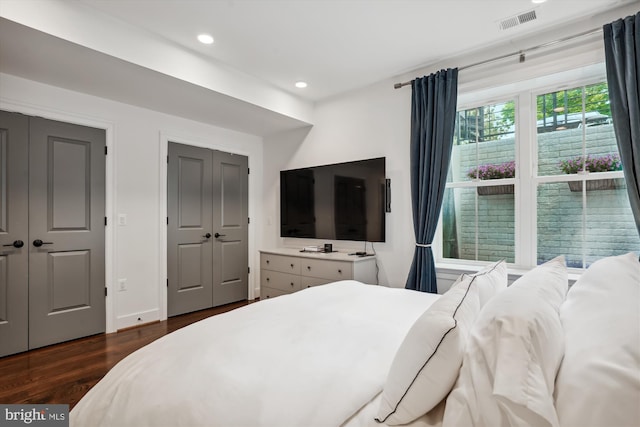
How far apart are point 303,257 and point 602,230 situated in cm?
262

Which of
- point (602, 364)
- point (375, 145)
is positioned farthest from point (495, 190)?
point (602, 364)

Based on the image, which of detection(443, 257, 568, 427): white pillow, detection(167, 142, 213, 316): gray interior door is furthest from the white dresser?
detection(443, 257, 568, 427): white pillow

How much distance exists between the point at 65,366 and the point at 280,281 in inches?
80.6

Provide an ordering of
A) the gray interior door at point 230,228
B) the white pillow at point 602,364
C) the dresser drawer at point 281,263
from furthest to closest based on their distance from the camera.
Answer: the gray interior door at point 230,228, the dresser drawer at point 281,263, the white pillow at point 602,364

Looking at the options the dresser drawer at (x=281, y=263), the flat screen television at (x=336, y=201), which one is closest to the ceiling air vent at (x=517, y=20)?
the flat screen television at (x=336, y=201)

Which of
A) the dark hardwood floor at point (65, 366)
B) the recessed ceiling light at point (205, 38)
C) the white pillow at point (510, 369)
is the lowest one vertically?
the dark hardwood floor at point (65, 366)

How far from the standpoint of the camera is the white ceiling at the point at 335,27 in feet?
7.94

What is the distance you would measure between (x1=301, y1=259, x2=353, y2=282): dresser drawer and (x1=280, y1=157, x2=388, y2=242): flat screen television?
47 cm

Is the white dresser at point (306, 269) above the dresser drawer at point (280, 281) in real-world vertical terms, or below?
above

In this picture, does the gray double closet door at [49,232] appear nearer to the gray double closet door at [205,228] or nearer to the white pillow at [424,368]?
the gray double closet door at [205,228]

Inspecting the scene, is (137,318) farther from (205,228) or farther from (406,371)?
(406,371)

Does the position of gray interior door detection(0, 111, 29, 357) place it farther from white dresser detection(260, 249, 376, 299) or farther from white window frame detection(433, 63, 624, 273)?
white window frame detection(433, 63, 624, 273)

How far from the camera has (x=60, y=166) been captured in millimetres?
3141

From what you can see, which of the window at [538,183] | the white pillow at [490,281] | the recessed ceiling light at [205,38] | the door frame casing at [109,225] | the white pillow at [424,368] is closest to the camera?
the white pillow at [424,368]
